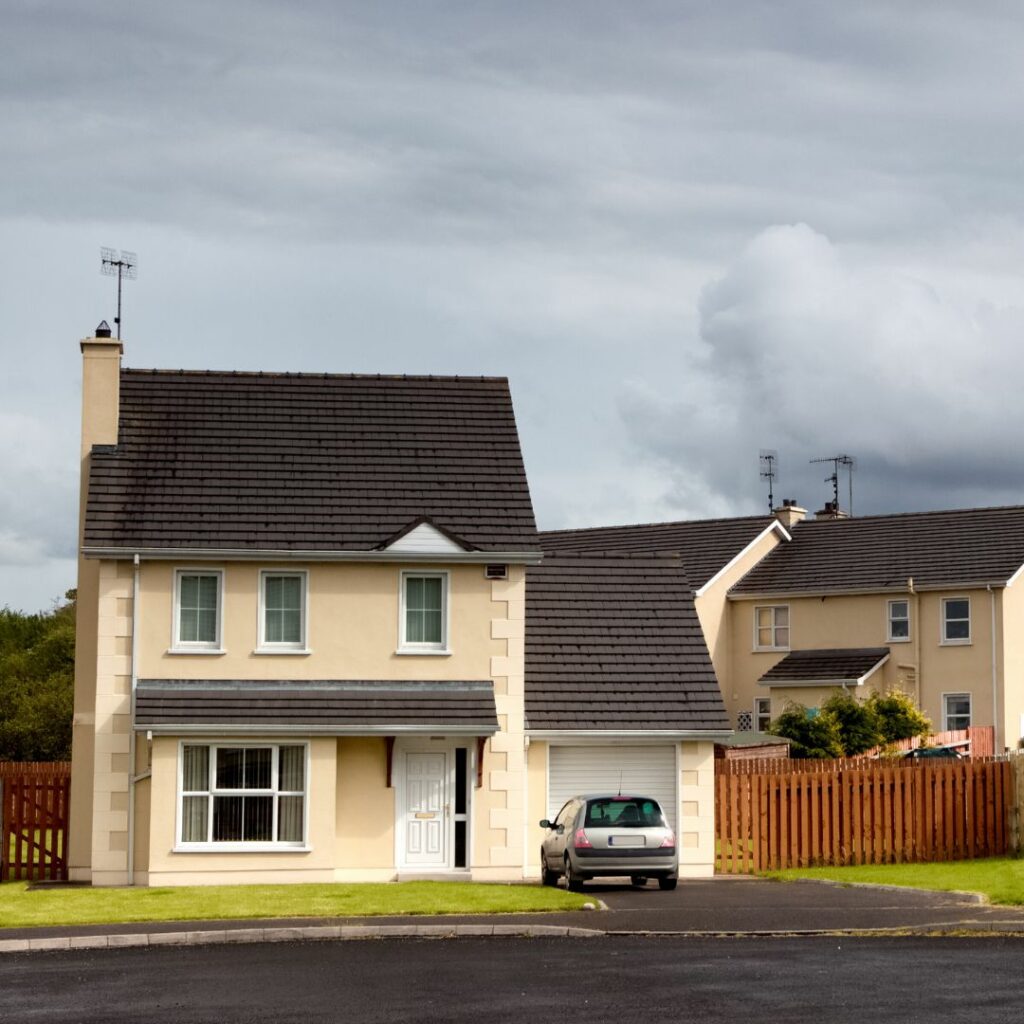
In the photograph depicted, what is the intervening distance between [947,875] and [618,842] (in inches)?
229

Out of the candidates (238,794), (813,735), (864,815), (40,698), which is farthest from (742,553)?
(238,794)

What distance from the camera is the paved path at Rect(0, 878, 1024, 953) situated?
21141 mm

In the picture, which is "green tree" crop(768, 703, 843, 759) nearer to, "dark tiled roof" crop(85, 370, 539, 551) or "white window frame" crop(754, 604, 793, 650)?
"white window frame" crop(754, 604, 793, 650)

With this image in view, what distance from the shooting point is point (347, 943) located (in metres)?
20.9

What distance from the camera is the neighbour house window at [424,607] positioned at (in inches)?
1275

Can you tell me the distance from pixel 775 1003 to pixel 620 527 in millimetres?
53418

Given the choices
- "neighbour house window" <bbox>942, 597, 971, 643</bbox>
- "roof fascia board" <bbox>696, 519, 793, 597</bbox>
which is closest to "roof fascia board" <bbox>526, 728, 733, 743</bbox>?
"neighbour house window" <bbox>942, 597, 971, 643</bbox>

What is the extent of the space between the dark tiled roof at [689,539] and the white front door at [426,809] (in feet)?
102

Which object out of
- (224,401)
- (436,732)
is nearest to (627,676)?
(436,732)

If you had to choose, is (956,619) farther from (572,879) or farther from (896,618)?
(572,879)

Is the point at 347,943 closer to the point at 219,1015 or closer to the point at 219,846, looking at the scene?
the point at 219,1015

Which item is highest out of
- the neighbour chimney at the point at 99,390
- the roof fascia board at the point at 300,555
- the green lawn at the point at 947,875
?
the neighbour chimney at the point at 99,390

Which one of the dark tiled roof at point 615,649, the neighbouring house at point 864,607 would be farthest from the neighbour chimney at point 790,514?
the dark tiled roof at point 615,649

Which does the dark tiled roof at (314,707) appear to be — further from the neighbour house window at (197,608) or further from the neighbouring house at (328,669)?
the neighbour house window at (197,608)
